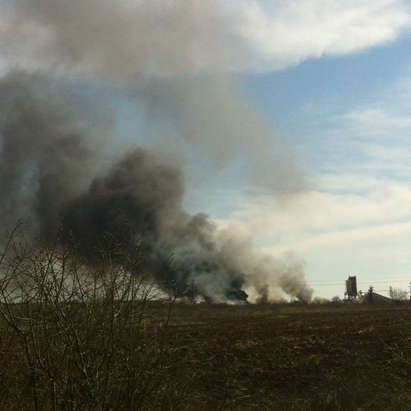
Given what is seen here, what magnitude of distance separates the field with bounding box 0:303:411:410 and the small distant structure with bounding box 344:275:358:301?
172 ft

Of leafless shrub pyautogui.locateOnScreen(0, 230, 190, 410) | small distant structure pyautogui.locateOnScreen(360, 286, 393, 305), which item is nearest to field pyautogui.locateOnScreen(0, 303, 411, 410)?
leafless shrub pyautogui.locateOnScreen(0, 230, 190, 410)

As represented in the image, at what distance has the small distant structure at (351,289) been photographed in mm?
93969

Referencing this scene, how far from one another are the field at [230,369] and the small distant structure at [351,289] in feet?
172

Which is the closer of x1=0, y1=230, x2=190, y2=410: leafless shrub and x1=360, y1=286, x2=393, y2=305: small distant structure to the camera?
x1=0, y1=230, x2=190, y2=410: leafless shrub

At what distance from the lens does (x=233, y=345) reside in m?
30.5

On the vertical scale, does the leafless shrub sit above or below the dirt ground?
above

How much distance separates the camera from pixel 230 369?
2650 centimetres

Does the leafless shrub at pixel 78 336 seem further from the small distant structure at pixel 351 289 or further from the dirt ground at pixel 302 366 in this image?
the small distant structure at pixel 351 289

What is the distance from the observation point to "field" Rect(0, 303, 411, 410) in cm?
919

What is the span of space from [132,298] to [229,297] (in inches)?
3724

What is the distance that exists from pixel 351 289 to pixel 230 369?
2854 inches

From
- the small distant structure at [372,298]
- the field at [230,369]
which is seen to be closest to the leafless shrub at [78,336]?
the field at [230,369]

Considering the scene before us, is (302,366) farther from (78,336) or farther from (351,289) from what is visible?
(351,289)

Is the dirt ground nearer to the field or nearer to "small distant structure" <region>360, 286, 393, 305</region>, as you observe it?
the field
